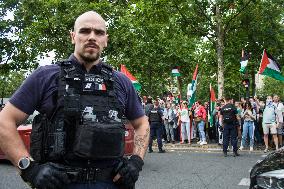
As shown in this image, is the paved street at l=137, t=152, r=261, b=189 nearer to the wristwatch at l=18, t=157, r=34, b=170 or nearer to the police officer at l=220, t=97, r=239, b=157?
the police officer at l=220, t=97, r=239, b=157

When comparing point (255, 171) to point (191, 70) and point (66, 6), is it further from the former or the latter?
point (191, 70)

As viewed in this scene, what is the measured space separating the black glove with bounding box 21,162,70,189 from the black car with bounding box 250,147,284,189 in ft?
9.57

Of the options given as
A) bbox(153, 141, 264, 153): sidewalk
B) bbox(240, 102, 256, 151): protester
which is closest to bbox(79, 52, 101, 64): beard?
bbox(240, 102, 256, 151): protester

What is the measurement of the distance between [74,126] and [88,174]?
288mm

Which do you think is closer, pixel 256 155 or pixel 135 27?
pixel 256 155

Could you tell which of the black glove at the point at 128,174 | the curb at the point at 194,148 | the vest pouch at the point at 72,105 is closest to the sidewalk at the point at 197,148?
the curb at the point at 194,148

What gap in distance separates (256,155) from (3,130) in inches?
451

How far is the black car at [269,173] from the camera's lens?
4.65 meters

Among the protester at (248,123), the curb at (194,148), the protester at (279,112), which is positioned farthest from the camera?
the curb at (194,148)

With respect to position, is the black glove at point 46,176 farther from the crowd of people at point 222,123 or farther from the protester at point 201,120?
the protester at point 201,120

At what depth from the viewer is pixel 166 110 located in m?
17.5

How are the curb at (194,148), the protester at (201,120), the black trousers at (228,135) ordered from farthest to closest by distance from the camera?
the protester at (201,120) < the curb at (194,148) < the black trousers at (228,135)

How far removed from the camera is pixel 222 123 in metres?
13.9

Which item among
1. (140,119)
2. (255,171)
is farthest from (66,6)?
(140,119)
